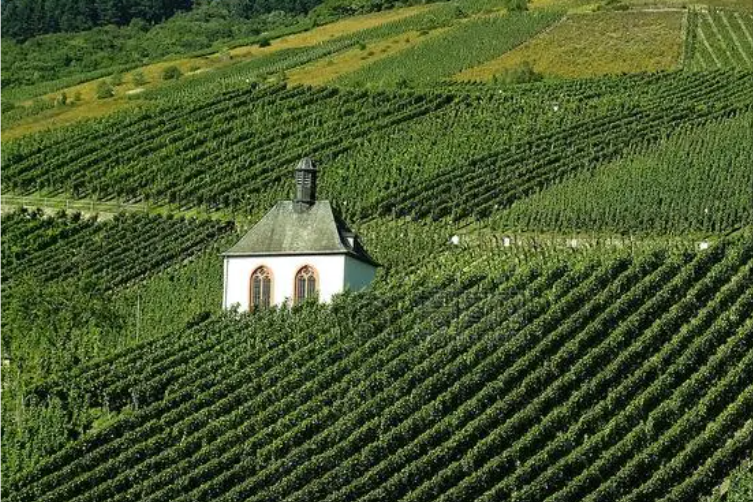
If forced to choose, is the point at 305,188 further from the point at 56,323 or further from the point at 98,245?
the point at 98,245

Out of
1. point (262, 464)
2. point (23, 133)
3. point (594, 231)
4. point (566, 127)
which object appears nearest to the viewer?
point (262, 464)

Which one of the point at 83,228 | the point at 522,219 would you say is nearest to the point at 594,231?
the point at 522,219

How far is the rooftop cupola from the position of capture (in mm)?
66125

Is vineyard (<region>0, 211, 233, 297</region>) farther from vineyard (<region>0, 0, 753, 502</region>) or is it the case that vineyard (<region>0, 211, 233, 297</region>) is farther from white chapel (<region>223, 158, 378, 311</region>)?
white chapel (<region>223, 158, 378, 311</region>)

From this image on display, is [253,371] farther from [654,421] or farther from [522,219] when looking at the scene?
[522,219]

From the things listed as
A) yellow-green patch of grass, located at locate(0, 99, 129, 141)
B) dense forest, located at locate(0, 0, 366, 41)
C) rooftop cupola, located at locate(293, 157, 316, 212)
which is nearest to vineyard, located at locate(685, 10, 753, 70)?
yellow-green patch of grass, located at locate(0, 99, 129, 141)

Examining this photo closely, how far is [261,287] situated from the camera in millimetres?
63969

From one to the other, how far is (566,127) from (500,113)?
4372 millimetres

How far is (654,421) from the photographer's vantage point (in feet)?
170

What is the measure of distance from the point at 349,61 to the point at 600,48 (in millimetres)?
13978

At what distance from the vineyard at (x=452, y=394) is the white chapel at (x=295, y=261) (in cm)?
299

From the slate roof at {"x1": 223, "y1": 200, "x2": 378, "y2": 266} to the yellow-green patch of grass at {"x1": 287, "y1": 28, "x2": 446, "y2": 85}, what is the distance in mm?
34606

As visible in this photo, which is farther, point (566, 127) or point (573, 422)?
point (566, 127)

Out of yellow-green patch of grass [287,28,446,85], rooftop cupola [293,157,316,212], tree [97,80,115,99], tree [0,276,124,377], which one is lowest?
tree [97,80,115,99]
